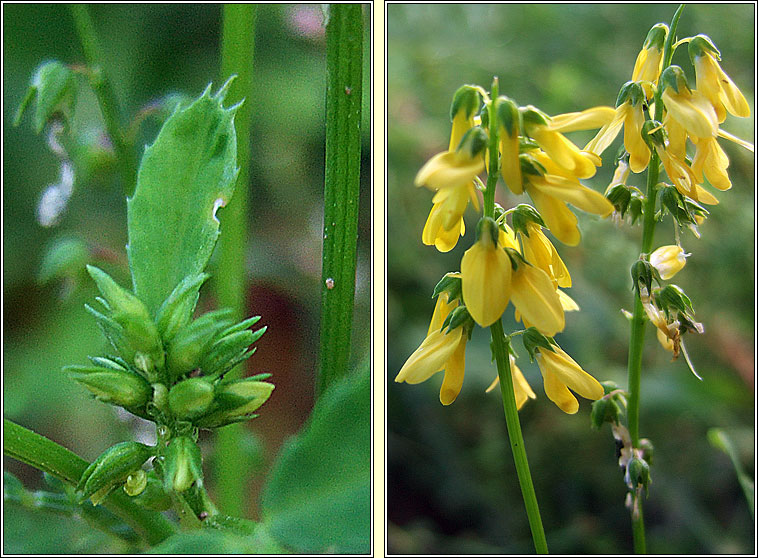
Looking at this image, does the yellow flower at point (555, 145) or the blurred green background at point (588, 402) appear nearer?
the yellow flower at point (555, 145)

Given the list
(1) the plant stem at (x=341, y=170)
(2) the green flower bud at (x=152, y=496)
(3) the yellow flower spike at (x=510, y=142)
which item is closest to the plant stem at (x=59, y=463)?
(2) the green flower bud at (x=152, y=496)

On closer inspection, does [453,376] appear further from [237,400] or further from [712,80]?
[712,80]

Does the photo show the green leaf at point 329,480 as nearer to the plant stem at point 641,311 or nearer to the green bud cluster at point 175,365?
the green bud cluster at point 175,365

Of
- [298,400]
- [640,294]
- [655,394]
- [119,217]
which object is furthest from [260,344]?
[655,394]

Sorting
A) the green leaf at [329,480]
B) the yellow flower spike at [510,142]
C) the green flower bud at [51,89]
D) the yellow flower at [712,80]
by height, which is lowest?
the green leaf at [329,480]

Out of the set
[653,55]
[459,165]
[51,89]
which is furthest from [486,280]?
[51,89]

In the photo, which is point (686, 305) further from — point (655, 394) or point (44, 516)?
point (44, 516)
